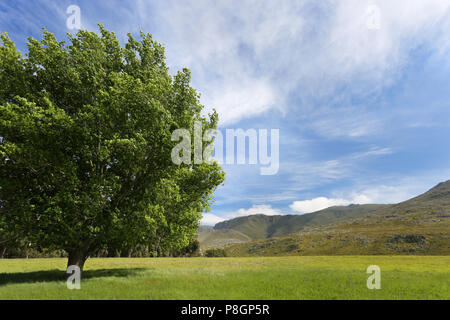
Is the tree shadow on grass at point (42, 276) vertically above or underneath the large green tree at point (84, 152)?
underneath

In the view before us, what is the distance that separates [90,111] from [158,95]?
5519 millimetres

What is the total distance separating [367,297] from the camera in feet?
46.4

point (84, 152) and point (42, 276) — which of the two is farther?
point (42, 276)

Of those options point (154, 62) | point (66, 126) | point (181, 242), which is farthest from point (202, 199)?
point (154, 62)

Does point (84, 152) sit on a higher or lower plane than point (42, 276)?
higher

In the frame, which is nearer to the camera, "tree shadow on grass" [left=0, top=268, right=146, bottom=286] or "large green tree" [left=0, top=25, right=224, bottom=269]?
"large green tree" [left=0, top=25, right=224, bottom=269]

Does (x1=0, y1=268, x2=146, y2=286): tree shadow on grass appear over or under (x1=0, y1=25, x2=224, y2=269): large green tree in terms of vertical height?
under

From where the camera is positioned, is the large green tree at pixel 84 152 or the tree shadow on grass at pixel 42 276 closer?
the large green tree at pixel 84 152

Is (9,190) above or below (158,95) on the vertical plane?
below

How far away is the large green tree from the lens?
17.2 meters

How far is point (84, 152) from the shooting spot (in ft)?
61.2

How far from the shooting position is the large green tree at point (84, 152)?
17.2 metres
